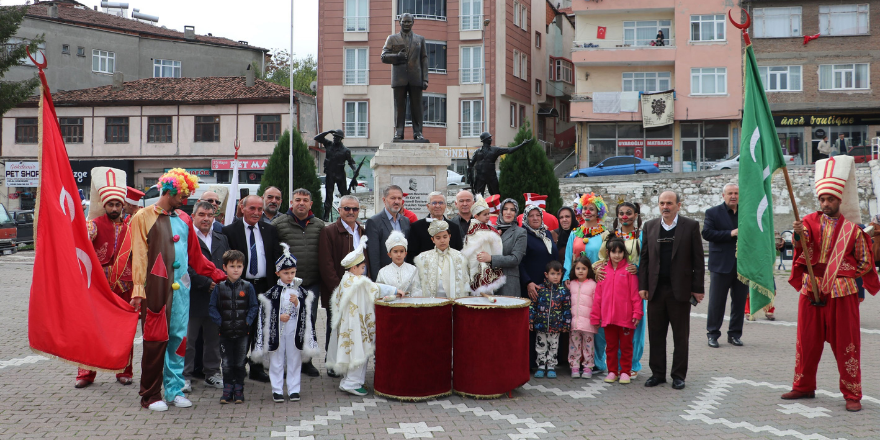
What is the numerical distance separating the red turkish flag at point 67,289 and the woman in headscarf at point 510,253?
3294 millimetres

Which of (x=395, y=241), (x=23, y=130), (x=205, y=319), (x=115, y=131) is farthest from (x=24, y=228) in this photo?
(x=395, y=241)

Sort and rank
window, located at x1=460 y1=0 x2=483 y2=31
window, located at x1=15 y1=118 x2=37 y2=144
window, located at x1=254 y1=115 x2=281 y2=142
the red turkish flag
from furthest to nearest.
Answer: window, located at x1=15 y1=118 x2=37 y2=144
window, located at x1=254 y1=115 x2=281 y2=142
window, located at x1=460 y1=0 x2=483 y2=31
the red turkish flag

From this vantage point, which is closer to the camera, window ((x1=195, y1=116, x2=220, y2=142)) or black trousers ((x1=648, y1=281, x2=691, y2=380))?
black trousers ((x1=648, y1=281, x2=691, y2=380))

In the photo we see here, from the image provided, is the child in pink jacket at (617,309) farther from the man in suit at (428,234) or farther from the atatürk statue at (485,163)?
the atatürk statue at (485,163)

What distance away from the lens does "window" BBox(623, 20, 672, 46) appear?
1490 inches

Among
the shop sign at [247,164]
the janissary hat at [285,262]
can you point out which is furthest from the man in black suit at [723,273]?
the shop sign at [247,164]

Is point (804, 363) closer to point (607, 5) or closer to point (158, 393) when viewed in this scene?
point (158, 393)

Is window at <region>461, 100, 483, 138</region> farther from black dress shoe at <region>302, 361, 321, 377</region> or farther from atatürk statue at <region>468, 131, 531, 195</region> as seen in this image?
black dress shoe at <region>302, 361, 321, 377</region>

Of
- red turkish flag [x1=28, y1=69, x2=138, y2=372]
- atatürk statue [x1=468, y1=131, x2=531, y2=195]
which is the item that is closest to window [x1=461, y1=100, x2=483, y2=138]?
atatürk statue [x1=468, y1=131, x2=531, y2=195]

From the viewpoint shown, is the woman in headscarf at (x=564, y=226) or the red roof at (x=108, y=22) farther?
the red roof at (x=108, y=22)

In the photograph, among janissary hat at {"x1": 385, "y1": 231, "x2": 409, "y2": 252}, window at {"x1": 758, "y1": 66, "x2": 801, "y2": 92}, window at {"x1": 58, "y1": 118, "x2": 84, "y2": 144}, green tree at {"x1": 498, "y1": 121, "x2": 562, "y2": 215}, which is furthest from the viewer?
window at {"x1": 58, "y1": 118, "x2": 84, "y2": 144}

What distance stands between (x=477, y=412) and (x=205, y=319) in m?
2.81

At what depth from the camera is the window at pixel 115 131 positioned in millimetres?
40312

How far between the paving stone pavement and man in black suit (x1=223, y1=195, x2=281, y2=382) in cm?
104
